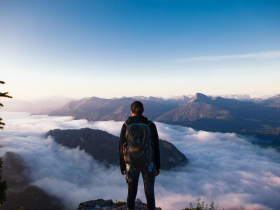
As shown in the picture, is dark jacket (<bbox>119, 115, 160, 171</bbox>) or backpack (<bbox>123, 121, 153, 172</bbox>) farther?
dark jacket (<bbox>119, 115, 160, 171</bbox>)

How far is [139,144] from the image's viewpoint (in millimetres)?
5516

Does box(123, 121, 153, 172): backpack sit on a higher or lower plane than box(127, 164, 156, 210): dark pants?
higher

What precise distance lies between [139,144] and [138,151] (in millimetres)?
293

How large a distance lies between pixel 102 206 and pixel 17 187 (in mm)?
262058

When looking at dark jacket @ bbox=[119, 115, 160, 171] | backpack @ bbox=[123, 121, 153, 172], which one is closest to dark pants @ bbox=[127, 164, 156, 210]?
backpack @ bbox=[123, 121, 153, 172]

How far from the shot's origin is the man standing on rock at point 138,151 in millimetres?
5582

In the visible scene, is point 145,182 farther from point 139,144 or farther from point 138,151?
point 139,144

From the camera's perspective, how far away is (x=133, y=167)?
5781 millimetres

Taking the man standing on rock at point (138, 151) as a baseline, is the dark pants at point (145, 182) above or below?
below

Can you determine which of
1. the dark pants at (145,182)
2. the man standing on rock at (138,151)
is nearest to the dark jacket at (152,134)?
the man standing on rock at (138,151)

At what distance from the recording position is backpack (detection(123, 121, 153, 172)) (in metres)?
5.55

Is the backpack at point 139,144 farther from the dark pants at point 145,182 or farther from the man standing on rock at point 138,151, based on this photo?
the dark pants at point 145,182

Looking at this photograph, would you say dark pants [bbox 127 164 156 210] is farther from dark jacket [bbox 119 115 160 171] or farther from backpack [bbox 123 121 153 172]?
dark jacket [bbox 119 115 160 171]

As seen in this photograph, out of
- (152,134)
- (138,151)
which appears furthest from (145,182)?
(152,134)
